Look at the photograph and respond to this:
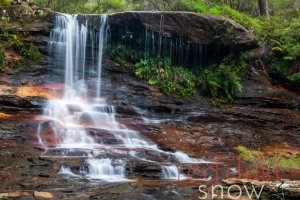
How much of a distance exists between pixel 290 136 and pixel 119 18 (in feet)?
27.6

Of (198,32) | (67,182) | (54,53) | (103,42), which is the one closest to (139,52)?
(103,42)

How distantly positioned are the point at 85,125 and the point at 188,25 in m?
6.58

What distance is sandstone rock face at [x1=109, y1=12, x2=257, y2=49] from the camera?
14.9 metres

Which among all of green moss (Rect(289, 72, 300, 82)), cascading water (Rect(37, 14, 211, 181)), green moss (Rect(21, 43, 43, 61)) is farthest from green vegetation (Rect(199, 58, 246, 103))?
green moss (Rect(21, 43, 43, 61))

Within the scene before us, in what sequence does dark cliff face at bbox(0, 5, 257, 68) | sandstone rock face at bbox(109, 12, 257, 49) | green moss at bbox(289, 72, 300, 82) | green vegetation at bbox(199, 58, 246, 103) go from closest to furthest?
dark cliff face at bbox(0, 5, 257, 68) → sandstone rock face at bbox(109, 12, 257, 49) → green vegetation at bbox(199, 58, 246, 103) → green moss at bbox(289, 72, 300, 82)

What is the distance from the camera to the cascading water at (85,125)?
842 centimetres

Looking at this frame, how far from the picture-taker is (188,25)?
15.0 m

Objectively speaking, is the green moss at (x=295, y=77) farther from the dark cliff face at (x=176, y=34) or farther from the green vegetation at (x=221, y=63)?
the dark cliff face at (x=176, y=34)

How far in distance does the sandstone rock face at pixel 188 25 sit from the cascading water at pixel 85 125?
1180 mm

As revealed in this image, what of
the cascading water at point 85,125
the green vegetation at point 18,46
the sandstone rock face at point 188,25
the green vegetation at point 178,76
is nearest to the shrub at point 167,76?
the green vegetation at point 178,76

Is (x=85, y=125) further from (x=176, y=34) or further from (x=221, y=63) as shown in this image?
(x=221, y=63)

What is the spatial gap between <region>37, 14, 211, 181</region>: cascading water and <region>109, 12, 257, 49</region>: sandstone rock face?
118cm

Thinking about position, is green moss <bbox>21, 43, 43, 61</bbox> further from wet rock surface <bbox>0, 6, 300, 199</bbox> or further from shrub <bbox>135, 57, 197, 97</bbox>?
shrub <bbox>135, 57, 197, 97</bbox>

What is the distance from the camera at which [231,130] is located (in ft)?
41.5
